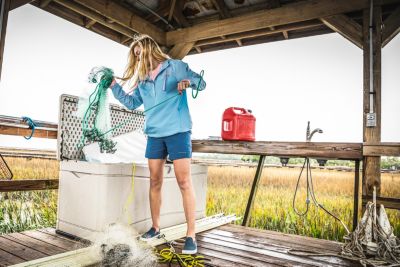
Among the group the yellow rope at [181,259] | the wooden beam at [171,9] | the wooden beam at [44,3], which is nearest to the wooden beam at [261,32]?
the wooden beam at [171,9]

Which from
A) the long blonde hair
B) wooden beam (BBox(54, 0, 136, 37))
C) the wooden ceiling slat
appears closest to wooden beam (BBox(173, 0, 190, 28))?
wooden beam (BBox(54, 0, 136, 37))

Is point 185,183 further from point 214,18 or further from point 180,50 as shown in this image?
point 214,18

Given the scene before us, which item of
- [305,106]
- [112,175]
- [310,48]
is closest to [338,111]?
[305,106]

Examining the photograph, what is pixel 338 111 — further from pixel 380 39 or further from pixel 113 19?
pixel 113 19

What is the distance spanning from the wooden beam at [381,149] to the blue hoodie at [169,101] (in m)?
1.46

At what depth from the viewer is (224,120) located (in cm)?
299

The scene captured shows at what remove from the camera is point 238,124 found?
9.56 feet

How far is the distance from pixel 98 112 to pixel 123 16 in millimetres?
2258

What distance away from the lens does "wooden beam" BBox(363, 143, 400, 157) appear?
211 centimetres

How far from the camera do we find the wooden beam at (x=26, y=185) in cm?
222

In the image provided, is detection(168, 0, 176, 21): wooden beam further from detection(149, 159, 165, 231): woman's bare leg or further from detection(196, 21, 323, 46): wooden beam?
detection(149, 159, 165, 231): woman's bare leg

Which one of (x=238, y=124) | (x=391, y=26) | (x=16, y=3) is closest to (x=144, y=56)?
(x=238, y=124)

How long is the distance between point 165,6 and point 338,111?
4.22 m

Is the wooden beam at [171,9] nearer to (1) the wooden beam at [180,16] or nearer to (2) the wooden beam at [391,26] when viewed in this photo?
(1) the wooden beam at [180,16]
